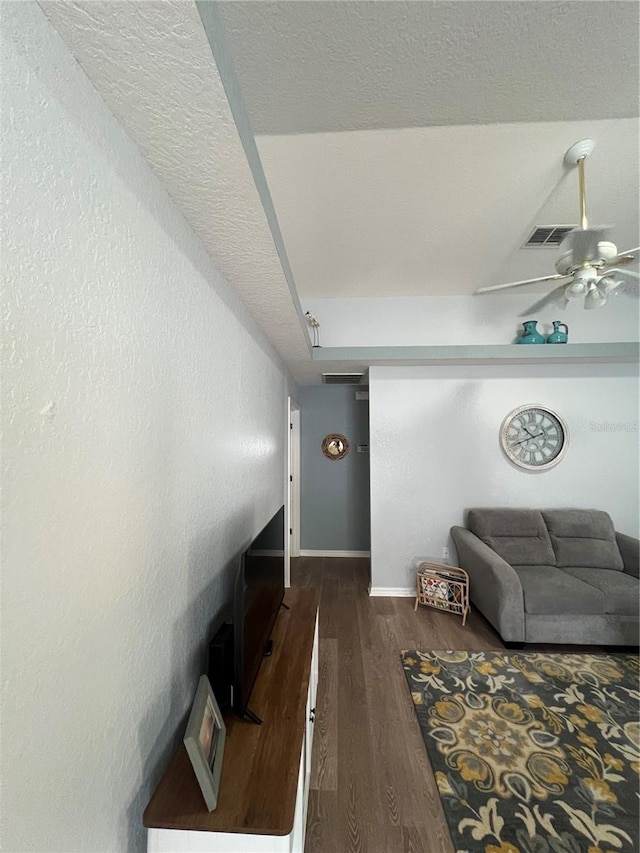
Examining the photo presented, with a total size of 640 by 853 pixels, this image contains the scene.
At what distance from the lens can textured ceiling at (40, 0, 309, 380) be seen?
62cm

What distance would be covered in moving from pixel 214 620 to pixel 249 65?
2.19 metres

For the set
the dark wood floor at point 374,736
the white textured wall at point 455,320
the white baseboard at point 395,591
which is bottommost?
the dark wood floor at point 374,736

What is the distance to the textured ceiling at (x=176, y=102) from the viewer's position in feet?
2.04

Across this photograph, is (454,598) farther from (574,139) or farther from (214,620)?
(574,139)

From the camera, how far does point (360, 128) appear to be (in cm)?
163

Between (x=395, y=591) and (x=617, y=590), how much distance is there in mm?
1856

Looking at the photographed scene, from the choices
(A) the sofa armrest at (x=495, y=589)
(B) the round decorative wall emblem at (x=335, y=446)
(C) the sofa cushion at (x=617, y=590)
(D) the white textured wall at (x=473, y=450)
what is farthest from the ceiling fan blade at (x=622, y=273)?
(B) the round decorative wall emblem at (x=335, y=446)

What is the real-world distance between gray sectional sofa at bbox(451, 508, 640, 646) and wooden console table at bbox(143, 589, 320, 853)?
2.12m

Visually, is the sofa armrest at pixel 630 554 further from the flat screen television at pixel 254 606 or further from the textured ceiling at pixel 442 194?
the flat screen television at pixel 254 606

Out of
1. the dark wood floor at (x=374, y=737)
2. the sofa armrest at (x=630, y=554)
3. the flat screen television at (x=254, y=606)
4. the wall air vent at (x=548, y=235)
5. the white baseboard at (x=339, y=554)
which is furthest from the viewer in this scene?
the white baseboard at (x=339, y=554)

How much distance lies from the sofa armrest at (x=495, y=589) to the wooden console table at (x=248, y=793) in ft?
6.57

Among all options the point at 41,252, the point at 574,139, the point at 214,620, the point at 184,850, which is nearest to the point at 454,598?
the point at 214,620

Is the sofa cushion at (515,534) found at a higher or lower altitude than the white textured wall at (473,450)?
lower

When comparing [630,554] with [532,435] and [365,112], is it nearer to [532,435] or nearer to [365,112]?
[532,435]
